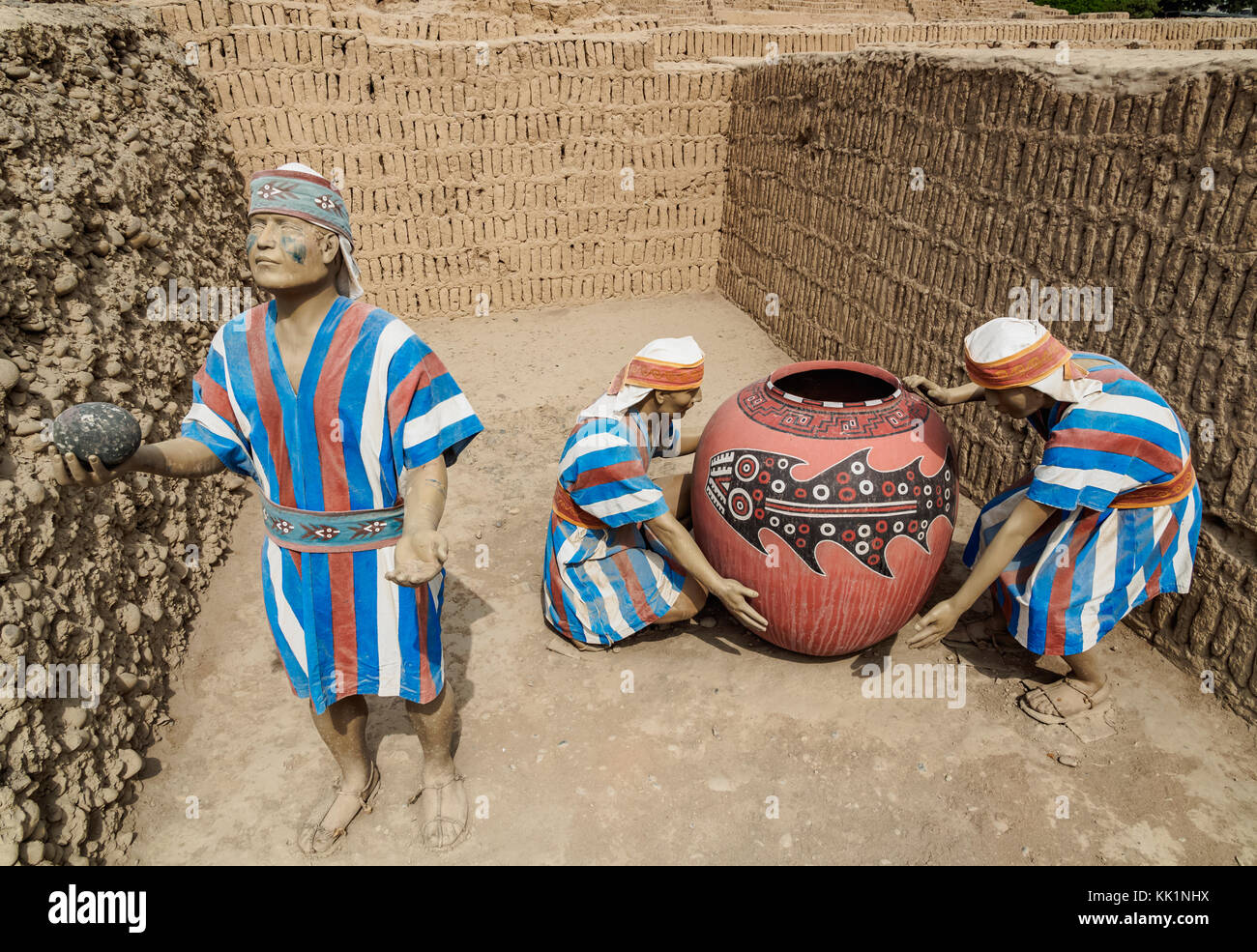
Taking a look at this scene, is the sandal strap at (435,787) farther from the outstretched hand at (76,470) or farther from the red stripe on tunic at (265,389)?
the outstretched hand at (76,470)

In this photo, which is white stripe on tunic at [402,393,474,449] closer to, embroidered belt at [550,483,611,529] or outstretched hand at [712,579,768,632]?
embroidered belt at [550,483,611,529]

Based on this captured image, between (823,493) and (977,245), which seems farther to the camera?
(977,245)

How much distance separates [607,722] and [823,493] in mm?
1147

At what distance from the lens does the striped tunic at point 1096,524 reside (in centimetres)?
250

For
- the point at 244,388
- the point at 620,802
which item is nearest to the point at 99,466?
the point at 244,388

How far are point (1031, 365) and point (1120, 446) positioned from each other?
1.16ft

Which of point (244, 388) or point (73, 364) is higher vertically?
point (244, 388)

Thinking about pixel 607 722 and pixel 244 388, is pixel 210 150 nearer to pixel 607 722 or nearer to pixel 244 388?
pixel 244 388

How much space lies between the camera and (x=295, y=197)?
2.01 meters

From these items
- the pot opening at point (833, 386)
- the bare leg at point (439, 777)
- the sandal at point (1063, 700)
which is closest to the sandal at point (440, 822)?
the bare leg at point (439, 777)

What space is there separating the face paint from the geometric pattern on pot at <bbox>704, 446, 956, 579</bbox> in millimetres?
1561

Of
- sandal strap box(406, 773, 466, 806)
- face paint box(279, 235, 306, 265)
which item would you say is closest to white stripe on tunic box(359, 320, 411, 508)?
face paint box(279, 235, 306, 265)

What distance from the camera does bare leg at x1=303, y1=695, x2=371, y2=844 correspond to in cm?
255

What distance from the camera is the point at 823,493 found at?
278 cm
